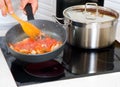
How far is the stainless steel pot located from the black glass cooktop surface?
3 centimetres

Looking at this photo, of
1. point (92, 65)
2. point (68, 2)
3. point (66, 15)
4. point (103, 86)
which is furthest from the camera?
point (68, 2)

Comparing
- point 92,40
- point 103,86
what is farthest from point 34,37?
point 103,86

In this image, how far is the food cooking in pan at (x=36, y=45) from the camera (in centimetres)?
84

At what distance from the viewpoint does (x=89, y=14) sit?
991mm

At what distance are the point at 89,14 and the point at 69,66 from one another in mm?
251

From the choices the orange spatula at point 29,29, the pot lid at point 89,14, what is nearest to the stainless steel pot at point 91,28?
the pot lid at point 89,14

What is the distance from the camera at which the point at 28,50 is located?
84 cm

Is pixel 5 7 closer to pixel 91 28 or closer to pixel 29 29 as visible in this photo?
pixel 29 29

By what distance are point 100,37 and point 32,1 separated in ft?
0.99

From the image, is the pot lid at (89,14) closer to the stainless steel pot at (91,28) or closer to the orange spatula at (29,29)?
the stainless steel pot at (91,28)

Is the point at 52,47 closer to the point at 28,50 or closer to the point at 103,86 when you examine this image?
the point at 28,50

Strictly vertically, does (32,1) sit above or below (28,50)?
above

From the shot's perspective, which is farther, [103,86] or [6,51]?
[6,51]

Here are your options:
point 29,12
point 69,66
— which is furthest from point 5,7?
point 69,66
